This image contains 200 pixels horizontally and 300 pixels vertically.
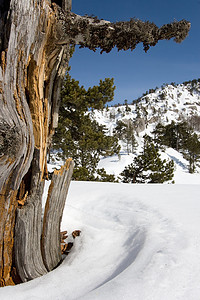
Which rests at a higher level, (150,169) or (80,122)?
(80,122)

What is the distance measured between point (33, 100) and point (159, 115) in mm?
75935

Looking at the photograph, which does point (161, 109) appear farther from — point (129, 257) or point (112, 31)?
point (129, 257)

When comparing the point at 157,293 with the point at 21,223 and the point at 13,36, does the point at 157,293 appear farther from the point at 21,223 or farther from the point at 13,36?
the point at 13,36

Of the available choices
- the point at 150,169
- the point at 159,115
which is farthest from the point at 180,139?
the point at 159,115

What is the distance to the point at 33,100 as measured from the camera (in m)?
1.65

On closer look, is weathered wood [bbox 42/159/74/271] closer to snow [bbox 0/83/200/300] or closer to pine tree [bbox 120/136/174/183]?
snow [bbox 0/83/200/300]

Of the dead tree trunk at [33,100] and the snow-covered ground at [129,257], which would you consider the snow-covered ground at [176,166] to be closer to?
the snow-covered ground at [129,257]

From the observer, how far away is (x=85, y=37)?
169cm

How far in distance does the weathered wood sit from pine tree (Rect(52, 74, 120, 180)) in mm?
5031

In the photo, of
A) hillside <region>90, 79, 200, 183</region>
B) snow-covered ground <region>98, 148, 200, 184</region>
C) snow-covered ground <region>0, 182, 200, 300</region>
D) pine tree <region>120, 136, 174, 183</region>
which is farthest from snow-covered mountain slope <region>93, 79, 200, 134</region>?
snow-covered ground <region>0, 182, 200, 300</region>

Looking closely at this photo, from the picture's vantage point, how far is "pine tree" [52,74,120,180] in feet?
22.1

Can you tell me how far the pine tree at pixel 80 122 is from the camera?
6.72 meters

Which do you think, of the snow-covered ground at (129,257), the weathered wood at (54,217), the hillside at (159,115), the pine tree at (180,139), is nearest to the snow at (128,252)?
the snow-covered ground at (129,257)

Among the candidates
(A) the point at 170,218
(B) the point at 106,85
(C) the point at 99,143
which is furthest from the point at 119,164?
(A) the point at 170,218
